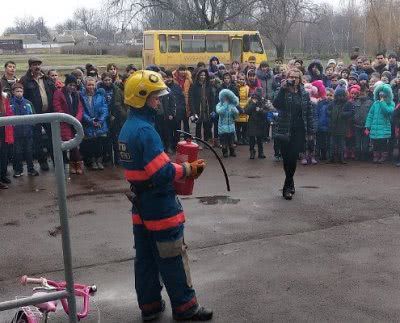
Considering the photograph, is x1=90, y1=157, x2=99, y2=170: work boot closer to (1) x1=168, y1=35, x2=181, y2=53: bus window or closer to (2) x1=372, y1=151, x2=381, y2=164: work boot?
(2) x1=372, y1=151, x2=381, y2=164: work boot

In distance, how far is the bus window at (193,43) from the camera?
26672 mm

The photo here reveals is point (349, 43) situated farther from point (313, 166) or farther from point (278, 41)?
point (313, 166)

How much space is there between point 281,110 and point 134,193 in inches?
158

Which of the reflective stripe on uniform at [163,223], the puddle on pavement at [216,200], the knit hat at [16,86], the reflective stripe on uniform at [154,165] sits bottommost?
the puddle on pavement at [216,200]

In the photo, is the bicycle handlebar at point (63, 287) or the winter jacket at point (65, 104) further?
the winter jacket at point (65, 104)

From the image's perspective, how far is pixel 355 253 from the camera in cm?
591

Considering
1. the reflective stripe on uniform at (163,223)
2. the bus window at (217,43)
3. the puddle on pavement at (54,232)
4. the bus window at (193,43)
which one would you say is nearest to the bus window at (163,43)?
the bus window at (193,43)

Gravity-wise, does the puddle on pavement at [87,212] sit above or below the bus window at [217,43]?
below

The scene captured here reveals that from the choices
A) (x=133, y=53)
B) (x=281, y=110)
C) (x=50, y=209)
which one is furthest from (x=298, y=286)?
(x=133, y=53)

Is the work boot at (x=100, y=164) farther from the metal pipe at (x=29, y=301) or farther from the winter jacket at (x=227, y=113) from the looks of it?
the metal pipe at (x=29, y=301)

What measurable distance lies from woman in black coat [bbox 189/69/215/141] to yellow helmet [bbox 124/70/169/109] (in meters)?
7.34

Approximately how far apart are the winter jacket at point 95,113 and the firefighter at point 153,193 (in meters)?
5.64

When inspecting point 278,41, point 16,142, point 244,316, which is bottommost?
point 244,316

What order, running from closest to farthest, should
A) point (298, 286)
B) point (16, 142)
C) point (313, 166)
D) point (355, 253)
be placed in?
1. point (298, 286)
2. point (355, 253)
3. point (16, 142)
4. point (313, 166)
